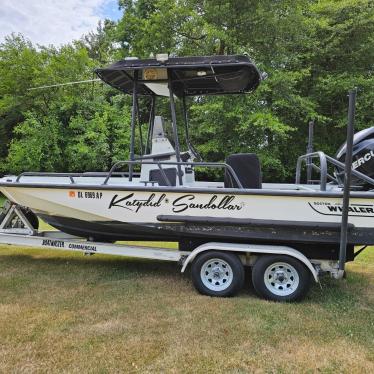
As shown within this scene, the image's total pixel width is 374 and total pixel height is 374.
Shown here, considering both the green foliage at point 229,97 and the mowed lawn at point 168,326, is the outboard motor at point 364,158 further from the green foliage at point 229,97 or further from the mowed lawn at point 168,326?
the green foliage at point 229,97

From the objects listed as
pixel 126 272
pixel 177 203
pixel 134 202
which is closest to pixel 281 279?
pixel 177 203

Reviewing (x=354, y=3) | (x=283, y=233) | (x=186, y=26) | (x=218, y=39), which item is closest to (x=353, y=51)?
(x=354, y=3)

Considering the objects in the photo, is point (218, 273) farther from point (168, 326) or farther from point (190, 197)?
point (168, 326)

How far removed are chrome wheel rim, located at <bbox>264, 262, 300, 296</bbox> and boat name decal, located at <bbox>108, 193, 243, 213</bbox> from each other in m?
0.78

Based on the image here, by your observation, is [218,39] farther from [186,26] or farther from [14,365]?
[14,365]

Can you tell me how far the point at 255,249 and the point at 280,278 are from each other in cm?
45

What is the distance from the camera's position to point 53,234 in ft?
19.7

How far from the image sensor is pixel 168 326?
12.5ft

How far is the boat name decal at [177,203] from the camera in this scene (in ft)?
15.1

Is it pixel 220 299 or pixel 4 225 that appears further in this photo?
pixel 4 225

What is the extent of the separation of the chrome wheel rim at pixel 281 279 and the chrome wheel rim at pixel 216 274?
0.44 meters

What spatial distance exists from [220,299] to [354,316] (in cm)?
137

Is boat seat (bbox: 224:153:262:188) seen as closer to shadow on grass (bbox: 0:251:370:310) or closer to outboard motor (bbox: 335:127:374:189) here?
outboard motor (bbox: 335:127:374:189)

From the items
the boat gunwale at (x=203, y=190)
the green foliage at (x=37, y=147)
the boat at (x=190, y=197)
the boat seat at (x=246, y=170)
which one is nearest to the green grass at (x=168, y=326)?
the boat at (x=190, y=197)
